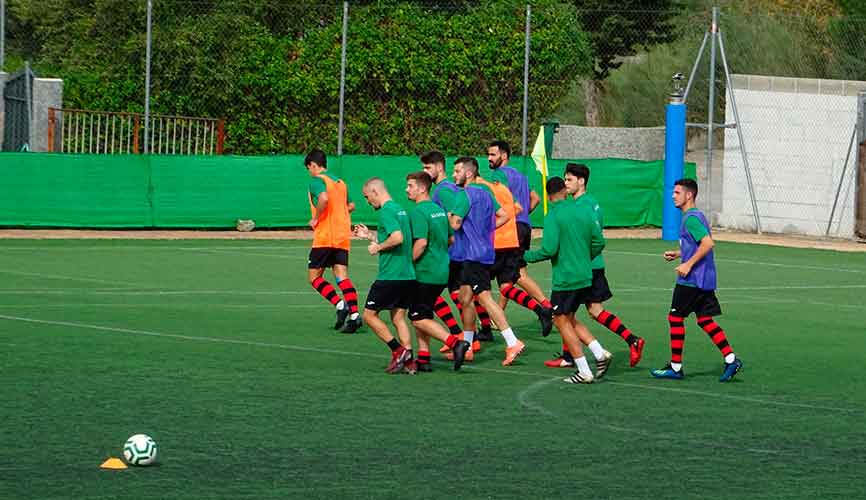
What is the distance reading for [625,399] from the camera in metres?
13.7


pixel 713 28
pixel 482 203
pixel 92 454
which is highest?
pixel 713 28

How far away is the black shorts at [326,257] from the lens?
18.6 meters

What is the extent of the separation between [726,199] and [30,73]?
46.2 ft

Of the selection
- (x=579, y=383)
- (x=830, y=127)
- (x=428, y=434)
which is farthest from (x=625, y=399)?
(x=830, y=127)

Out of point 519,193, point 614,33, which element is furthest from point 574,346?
point 614,33

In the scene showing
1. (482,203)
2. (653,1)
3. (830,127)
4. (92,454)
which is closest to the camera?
(92,454)

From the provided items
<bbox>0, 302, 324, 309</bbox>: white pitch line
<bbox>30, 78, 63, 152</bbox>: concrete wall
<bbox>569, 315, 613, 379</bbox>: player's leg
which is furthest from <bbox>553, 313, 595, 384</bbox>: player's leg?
<bbox>30, 78, 63, 152</bbox>: concrete wall

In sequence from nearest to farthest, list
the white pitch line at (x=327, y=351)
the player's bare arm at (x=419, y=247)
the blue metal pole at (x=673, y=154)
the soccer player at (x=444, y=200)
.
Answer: the white pitch line at (x=327, y=351) → the player's bare arm at (x=419, y=247) → the soccer player at (x=444, y=200) → the blue metal pole at (x=673, y=154)

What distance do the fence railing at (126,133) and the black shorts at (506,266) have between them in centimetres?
1608

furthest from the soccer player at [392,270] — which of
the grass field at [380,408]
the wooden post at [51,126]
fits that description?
the wooden post at [51,126]

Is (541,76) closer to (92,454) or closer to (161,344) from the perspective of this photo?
(161,344)

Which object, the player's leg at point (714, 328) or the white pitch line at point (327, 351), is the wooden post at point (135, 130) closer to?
the white pitch line at point (327, 351)

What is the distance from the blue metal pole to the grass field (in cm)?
1013

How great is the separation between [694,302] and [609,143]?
24.5m
